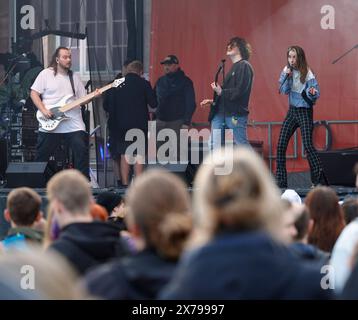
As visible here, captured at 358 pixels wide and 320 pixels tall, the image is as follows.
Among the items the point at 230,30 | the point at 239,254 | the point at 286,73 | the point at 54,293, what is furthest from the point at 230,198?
the point at 230,30

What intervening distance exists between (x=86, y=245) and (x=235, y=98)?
6779 millimetres

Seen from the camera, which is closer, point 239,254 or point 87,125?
point 239,254

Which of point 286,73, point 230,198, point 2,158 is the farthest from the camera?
point 2,158

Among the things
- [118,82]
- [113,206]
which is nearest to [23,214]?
[113,206]

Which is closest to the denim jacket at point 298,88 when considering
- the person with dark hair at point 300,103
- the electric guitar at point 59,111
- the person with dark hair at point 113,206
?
the person with dark hair at point 300,103

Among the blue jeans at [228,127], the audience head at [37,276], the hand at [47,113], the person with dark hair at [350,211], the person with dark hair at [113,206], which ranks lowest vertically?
the person with dark hair at [113,206]

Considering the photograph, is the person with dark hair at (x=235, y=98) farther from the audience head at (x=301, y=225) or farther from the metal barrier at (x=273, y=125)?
the audience head at (x=301, y=225)

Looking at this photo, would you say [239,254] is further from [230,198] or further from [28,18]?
[28,18]

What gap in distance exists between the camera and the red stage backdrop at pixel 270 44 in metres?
11.9

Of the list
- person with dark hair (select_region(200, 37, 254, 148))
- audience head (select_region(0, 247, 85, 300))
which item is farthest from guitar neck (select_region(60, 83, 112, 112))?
audience head (select_region(0, 247, 85, 300))

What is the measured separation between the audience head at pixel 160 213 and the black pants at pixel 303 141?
7.12 m

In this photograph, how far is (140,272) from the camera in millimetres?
3250

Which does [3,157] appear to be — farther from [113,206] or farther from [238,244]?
[238,244]
